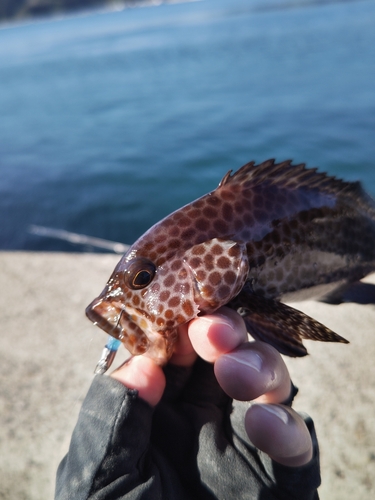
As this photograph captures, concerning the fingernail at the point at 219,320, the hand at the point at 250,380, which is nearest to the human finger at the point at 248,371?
the hand at the point at 250,380

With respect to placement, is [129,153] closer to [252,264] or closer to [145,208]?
[145,208]

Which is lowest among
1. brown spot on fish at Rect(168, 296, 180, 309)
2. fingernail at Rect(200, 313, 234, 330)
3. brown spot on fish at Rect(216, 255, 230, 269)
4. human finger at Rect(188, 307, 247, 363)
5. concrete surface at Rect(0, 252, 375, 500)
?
concrete surface at Rect(0, 252, 375, 500)

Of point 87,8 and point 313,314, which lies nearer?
point 313,314

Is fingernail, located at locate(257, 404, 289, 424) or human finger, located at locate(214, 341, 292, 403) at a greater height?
human finger, located at locate(214, 341, 292, 403)

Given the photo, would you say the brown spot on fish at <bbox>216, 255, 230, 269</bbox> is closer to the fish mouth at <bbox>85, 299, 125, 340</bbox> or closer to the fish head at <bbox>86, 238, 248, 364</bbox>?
the fish head at <bbox>86, 238, 248, 364</bbox>

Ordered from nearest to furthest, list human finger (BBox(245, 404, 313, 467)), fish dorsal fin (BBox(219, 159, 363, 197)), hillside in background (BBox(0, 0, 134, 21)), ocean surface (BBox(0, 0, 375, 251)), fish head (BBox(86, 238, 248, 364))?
human finger (BBox(245, 404, 313, 467))
fish head (BBox(86, 238, 248, 364))
fish dorsal fin (BBox(219, 159, 363, 197))
ocean surface (BBox(0, 0, 375, 251))
hillside in background (BBox(0, 0, 134, 21))

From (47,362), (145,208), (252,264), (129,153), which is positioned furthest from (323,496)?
(129,153)

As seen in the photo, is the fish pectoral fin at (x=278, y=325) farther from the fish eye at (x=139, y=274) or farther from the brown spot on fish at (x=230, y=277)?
the fish eye at (x=139, y=274)

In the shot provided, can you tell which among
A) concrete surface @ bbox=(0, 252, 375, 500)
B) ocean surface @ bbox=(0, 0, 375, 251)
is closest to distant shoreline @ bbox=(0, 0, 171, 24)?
ocean surface @ bbox=(0, 0, 375, 251)
